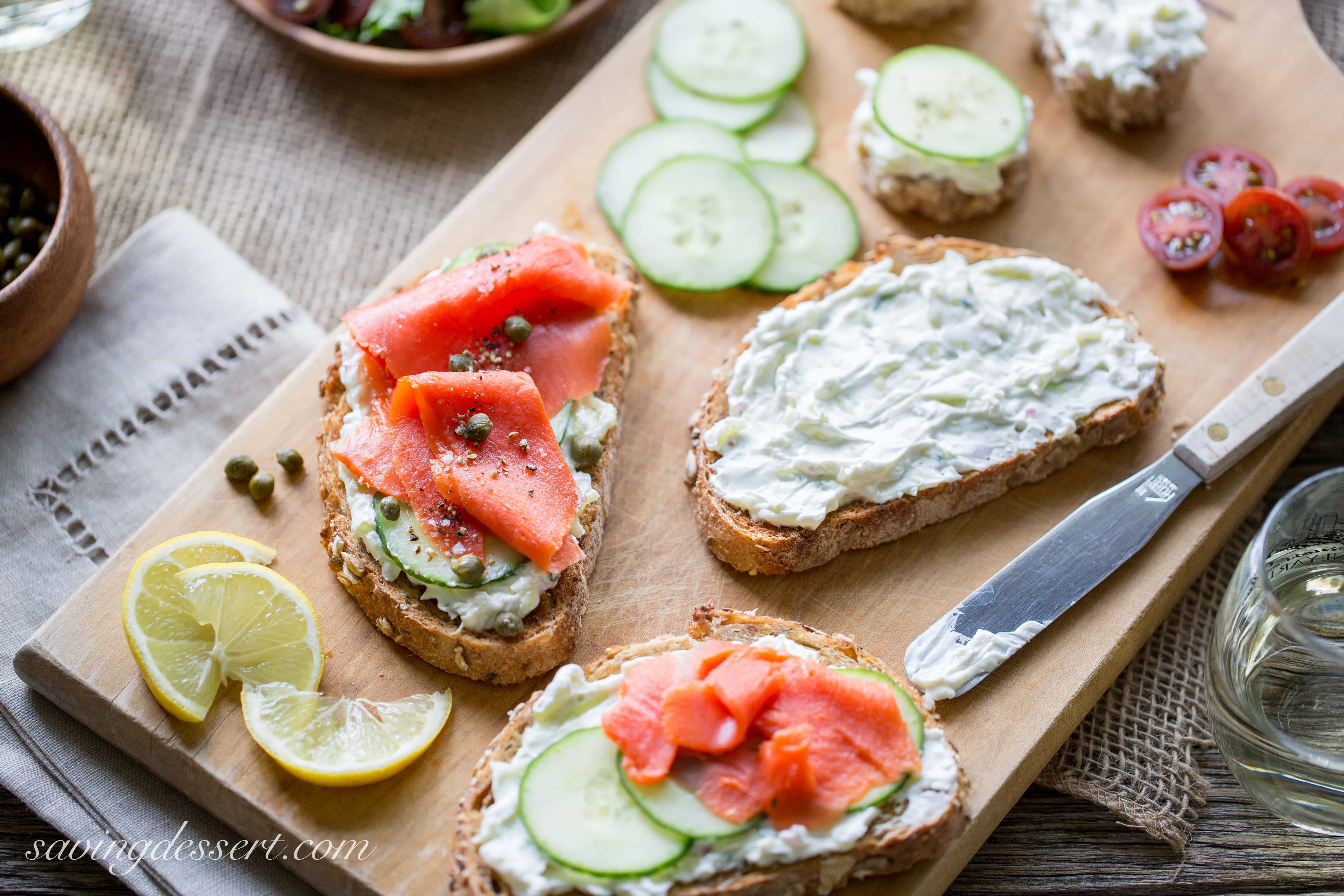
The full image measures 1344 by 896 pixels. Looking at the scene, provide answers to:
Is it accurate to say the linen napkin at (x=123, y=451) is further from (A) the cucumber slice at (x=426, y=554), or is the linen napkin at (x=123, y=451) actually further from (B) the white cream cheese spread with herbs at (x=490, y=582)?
(A) the cucumber slice at (x=426, y=554)

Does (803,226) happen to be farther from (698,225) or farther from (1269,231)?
(1269,231)

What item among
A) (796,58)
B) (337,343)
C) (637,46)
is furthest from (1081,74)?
(337,343)

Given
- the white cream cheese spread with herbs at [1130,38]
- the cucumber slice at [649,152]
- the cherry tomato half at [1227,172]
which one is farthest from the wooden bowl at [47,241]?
the cherry tomato half at [1227,172]

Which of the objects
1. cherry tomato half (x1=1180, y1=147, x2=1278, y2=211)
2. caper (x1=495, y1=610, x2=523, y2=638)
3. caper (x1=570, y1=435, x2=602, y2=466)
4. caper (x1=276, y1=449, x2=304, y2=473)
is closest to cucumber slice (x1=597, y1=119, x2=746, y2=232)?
caper (x1=570, y1=435, x2=602, y2=466)

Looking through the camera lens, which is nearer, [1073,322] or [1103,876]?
[1103,876]

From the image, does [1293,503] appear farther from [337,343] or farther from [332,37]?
[332,37]

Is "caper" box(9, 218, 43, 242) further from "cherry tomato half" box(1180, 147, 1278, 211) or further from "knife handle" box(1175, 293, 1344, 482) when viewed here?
"cherry tomato half" box(1180, 147, 1278, 211)

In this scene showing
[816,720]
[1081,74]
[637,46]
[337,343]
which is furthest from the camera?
[637,46]
